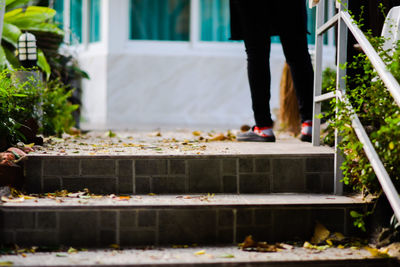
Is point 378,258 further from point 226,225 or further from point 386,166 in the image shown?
point 226,225

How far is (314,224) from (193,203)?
1.92ft

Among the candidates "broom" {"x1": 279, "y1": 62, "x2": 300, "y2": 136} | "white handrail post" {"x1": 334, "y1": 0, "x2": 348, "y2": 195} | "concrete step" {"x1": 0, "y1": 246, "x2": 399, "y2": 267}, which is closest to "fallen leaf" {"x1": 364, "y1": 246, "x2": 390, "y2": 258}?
"concrete step" {"x1": 0, "y1": 246, "x2": 399, "y2": 267}

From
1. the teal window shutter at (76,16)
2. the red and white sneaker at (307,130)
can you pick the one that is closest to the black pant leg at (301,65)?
the red and white sneaker at (307,130)

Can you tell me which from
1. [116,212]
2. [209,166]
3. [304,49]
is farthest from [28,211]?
[304,49]

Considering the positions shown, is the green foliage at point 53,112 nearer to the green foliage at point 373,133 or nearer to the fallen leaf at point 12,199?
the fallen leaf at point 12,199

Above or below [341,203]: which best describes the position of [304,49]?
above

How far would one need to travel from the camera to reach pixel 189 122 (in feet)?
23.9

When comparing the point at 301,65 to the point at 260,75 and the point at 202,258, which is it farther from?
the point at 202,258

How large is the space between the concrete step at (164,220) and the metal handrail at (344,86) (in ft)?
1.14

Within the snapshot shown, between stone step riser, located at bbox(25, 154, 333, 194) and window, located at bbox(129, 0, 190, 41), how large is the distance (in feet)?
15.7

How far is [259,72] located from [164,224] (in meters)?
1.40

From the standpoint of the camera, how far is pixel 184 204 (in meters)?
2.57

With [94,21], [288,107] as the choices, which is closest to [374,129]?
[288,107]

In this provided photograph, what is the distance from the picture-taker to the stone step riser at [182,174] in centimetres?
288
